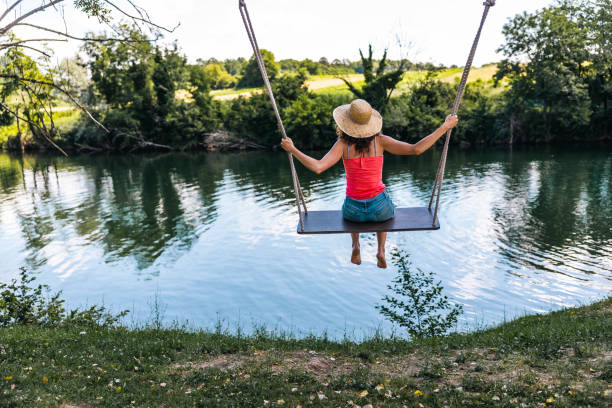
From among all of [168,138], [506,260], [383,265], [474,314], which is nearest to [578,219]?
[506,260]

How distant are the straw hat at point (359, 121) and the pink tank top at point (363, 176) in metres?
0.26

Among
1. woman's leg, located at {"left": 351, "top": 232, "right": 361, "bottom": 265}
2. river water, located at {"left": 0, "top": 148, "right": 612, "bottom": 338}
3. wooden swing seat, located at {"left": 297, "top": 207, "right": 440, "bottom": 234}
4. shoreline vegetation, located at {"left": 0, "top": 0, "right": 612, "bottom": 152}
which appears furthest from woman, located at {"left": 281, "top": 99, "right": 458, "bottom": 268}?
shoreline vegetation, located at {"left": 0, "top": 0, "right": 612, "bottom": 152}

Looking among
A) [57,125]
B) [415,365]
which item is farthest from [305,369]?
[57,125]

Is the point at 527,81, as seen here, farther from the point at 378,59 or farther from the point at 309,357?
the point at 309,357

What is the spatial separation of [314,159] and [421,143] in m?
1.39

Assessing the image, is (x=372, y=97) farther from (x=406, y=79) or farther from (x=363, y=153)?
(x=363, y=153)

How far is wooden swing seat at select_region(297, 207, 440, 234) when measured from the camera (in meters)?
5.86

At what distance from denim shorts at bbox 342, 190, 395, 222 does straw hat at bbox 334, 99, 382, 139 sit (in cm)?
79

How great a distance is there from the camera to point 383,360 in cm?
829

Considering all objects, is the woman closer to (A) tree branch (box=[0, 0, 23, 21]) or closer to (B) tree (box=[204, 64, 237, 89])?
(A) tree branch (box=[0, 0, 23, 21])

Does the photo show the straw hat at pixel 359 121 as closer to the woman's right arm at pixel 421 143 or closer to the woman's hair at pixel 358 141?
the woman's hair at pixel 358 141

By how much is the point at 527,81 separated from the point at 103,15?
1656 inches

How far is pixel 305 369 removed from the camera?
25.5 ft

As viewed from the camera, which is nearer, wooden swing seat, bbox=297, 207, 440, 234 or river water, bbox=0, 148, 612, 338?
wooden swing seat, bbox=297, 207, 440, 234
